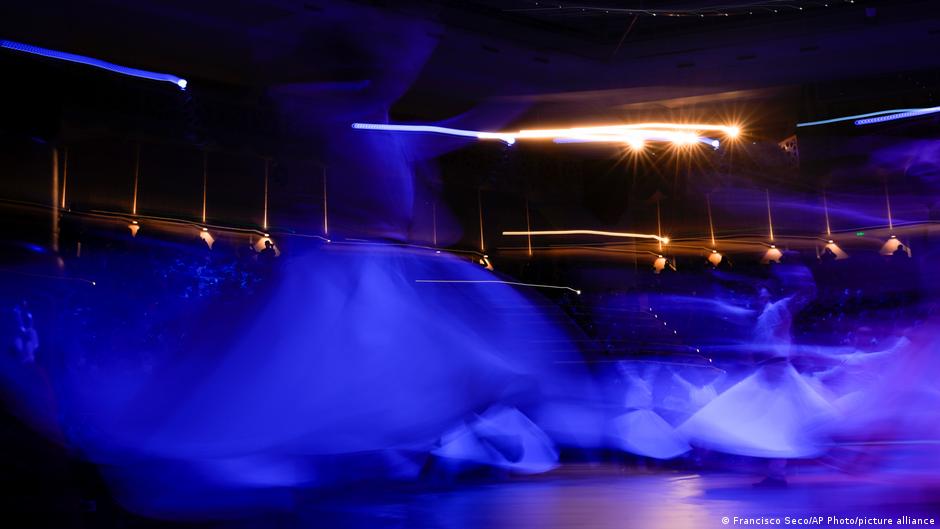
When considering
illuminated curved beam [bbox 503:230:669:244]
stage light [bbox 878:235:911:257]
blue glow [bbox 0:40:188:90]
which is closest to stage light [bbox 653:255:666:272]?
illuminated curved beam [bbox 503:230:669:244]

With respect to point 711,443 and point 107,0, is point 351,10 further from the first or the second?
point 711,443

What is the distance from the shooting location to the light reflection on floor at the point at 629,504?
5.92 feet

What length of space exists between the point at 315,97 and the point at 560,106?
10.4 feet

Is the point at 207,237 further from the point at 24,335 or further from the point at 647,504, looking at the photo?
the point at 647,504

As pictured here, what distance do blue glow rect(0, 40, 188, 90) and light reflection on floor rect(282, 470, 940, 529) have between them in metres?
3.90

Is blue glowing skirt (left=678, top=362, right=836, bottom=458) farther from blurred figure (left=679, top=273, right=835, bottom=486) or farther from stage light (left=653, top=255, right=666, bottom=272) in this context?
stage light (left=653, top=255, right=666, bottom=272)

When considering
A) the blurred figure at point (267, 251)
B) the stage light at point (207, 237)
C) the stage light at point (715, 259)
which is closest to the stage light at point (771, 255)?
the stage light at point (715, 259)

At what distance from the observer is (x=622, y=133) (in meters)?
6.14

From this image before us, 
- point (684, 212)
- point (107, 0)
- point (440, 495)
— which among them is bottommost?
point (440, 495)

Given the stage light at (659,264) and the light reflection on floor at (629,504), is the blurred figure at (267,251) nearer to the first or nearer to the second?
the light reflection on floor at (629,504)

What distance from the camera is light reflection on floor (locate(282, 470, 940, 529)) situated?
180 cm

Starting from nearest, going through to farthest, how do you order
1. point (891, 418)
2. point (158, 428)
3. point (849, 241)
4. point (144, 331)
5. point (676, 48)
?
point (158, 428) → point (891, 418) → point (144, 331) → point (676, 48) → point (849, 241)

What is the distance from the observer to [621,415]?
432cm

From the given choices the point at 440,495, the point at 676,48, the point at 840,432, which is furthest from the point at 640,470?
the point at 676,48
